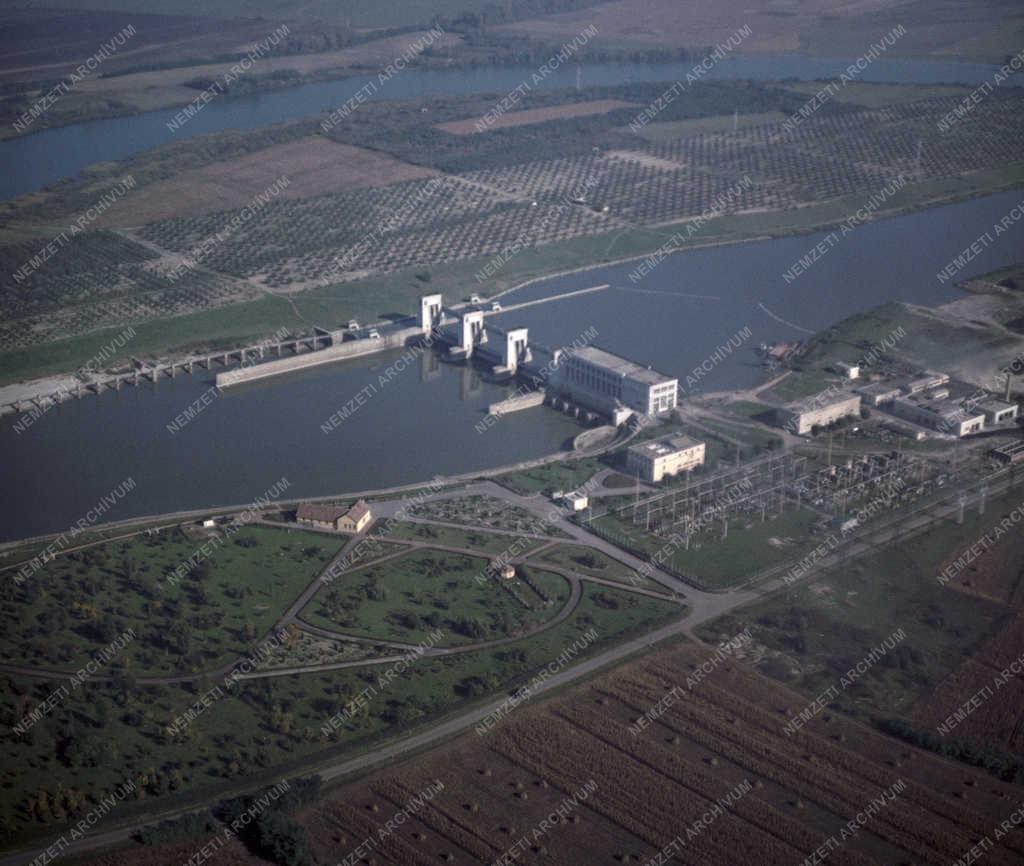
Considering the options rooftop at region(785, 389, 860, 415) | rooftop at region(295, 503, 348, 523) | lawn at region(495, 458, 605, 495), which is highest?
rooftop at region(785, 389, 860, 415)

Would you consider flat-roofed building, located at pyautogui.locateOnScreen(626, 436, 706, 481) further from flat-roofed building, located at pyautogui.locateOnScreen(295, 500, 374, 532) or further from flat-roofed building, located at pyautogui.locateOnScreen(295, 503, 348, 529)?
flat-roofed building, located at pyautogui.locateOnScreen(295, 503, 348, 529)

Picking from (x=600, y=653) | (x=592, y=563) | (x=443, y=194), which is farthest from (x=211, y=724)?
(x=443, y=194)

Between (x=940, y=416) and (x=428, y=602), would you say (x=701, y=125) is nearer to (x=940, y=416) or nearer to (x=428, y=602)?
(x=940, y=416)

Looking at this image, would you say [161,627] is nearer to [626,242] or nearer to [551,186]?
[626,242]

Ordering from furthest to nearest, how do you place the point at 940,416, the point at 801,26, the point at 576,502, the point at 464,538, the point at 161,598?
the point at 801,26
the point at 940,416
the point at 576,502
the point at 464,538
the point at 161,598

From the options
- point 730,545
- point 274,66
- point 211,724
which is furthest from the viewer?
point 274,66

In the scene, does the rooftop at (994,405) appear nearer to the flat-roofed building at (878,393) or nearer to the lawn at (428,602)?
the flat-roofed building at (878,393)

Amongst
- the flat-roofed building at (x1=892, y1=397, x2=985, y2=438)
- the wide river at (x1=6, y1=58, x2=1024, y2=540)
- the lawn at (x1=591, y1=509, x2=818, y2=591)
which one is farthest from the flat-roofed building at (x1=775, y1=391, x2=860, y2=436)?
the lawn at (x1=591, y1=509, x2=818, y2=591)

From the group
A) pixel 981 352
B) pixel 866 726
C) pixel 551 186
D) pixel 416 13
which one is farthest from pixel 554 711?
pixel 416 13
